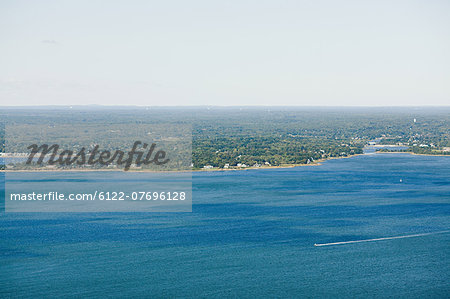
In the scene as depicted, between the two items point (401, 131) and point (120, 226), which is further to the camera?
point (401, 131)

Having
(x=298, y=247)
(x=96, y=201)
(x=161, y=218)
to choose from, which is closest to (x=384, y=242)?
(x=298, y=247)

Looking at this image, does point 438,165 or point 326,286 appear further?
point 438,165

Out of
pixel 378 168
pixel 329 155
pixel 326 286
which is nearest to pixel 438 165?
pixel 378 168

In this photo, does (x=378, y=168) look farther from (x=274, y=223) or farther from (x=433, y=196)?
(x=274, y=223)

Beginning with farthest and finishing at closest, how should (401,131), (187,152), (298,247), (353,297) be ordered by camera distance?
1. (401,131)
2. (187,152)
3. (298,247)
4. (353,297)

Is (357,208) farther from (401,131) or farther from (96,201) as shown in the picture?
(401,131)

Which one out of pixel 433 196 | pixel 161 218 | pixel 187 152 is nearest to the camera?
pixel 161 218
